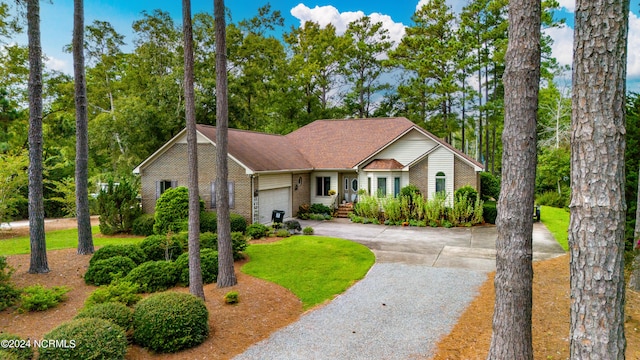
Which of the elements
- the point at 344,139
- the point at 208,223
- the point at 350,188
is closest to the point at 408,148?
the point at 350,188

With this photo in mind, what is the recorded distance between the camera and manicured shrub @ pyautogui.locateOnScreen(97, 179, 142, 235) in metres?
16.8

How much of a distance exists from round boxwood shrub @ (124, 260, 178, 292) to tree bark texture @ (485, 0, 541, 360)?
7.54m

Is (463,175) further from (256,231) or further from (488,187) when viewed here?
(256,231)

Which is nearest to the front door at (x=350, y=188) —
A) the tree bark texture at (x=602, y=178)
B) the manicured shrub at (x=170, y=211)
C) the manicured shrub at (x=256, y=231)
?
the manicured shrub at (x=256, y=231)

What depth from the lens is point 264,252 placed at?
12.7 metres

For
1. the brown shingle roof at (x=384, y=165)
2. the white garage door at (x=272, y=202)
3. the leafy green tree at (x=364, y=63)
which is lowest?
the white garage door at (x=272, y=202)

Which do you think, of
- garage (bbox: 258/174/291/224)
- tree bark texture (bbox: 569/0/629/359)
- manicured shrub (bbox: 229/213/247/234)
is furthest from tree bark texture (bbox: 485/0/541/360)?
garage (bbox: 258/174/291/224)

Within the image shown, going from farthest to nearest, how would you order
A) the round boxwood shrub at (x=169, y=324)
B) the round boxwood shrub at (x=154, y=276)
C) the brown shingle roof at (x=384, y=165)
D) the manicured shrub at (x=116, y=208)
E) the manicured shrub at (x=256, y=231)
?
the brown shingle roof at (x=384, y=165), the manicured shrub at (x=116, y=208), the manicured shrub at (x=256, y=231), the round boxwood shrub at (x=154, y=276), the round boxwood shrub at (x=169, y=324)

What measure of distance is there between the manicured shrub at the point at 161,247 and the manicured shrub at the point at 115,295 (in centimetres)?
266

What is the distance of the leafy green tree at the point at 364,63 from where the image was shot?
115ft

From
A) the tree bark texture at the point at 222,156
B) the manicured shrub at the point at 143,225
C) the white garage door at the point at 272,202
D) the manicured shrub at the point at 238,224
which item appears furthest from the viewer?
the white garage door at the point at 272,202

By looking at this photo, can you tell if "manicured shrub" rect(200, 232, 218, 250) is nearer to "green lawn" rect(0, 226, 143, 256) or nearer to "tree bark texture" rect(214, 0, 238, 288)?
"tree bark texture" rect(214, 0, 238, 288)

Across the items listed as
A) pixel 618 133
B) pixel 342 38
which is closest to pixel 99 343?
pixel 618 133

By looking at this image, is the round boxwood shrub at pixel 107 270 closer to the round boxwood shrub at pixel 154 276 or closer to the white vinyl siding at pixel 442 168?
the round boxwood shrub at pixel 154 276
